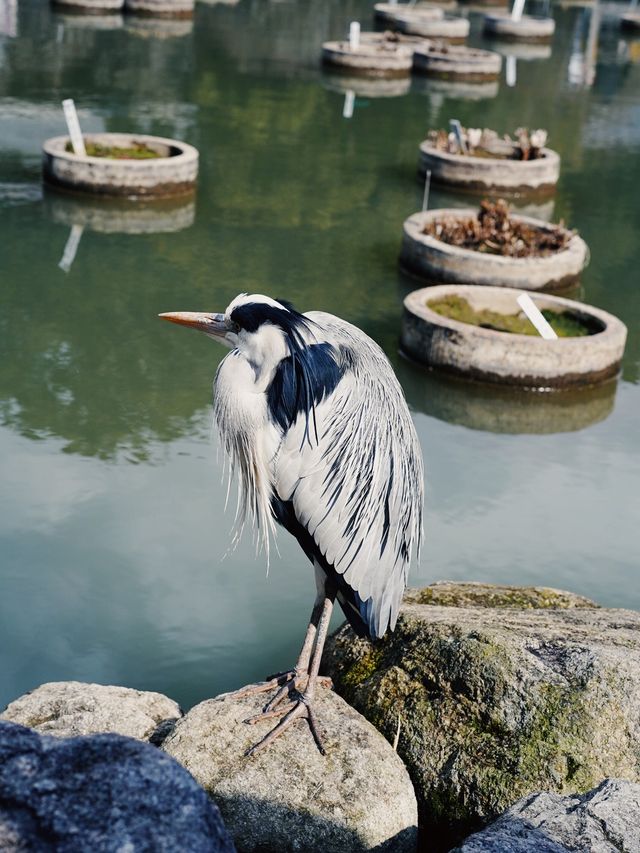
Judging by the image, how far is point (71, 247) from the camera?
38.4ft

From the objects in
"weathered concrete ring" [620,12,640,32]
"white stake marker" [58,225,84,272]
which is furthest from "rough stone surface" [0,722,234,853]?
"weathered concrete ring" [620,12,640,32]

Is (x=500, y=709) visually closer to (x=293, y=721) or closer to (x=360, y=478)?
(x=293, y=721)

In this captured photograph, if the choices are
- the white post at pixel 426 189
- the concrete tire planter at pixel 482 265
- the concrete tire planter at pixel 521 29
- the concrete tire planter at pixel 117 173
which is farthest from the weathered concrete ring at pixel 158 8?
the concrete tire planter at pixel 482 265

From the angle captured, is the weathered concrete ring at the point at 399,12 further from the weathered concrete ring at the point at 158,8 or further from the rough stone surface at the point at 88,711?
the rough stone surface at the point at 88,711

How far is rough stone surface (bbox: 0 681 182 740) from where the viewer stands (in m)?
→ 4.30

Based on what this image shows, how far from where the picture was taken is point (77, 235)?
12070 mm

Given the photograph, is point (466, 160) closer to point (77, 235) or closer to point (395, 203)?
point (395, 203)

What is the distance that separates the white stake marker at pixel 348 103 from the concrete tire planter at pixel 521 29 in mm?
10336

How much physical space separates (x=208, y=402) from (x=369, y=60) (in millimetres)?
15944

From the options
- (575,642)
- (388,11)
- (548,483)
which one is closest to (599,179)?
(548,483)

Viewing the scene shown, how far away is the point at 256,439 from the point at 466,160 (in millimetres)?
11707

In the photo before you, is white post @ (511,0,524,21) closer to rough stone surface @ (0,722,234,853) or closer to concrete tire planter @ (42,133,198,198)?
concrete tire planter @ (42,133,198,198)

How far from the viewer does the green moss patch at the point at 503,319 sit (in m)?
9.91

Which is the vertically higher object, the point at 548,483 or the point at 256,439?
the point at 256,439
